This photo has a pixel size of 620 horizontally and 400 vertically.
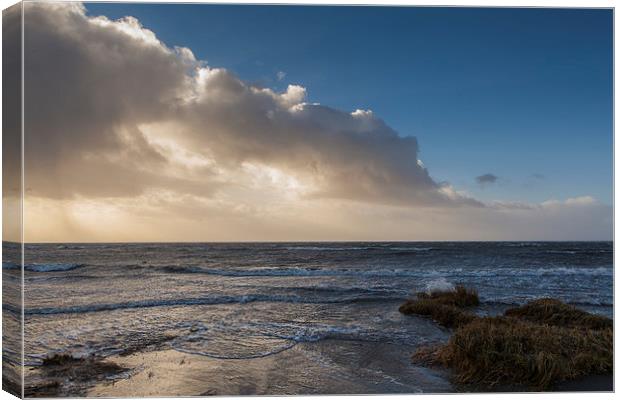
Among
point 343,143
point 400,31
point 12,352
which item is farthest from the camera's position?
point 343,143

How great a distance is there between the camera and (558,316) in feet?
22.0

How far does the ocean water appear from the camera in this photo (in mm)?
6055

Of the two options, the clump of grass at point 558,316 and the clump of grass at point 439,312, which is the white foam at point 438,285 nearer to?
the clump of grass at point 439,312

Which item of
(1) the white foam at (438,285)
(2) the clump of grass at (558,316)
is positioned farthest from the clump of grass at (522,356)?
(1) the white foam at (438,285)

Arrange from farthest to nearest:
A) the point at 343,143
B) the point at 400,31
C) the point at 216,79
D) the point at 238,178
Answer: the point at 238,178 < the point at 343,143 < the point at 216,79 < the point at 400,31

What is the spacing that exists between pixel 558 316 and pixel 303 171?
167 inches

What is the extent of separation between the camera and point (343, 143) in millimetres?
7074

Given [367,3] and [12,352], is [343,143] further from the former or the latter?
[12,352]

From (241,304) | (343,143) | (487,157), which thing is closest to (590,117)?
(487,157)

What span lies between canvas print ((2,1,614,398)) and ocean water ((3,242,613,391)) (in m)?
0.08

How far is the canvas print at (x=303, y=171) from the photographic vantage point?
459cm

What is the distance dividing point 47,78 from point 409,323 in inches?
233

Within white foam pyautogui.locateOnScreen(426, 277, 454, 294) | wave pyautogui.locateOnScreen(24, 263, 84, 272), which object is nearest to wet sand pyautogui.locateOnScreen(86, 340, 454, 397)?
white foam pyautogui.locateOnScreen(426, 277, 454, 294)

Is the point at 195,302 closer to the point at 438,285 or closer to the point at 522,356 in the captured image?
the point at 438,285
